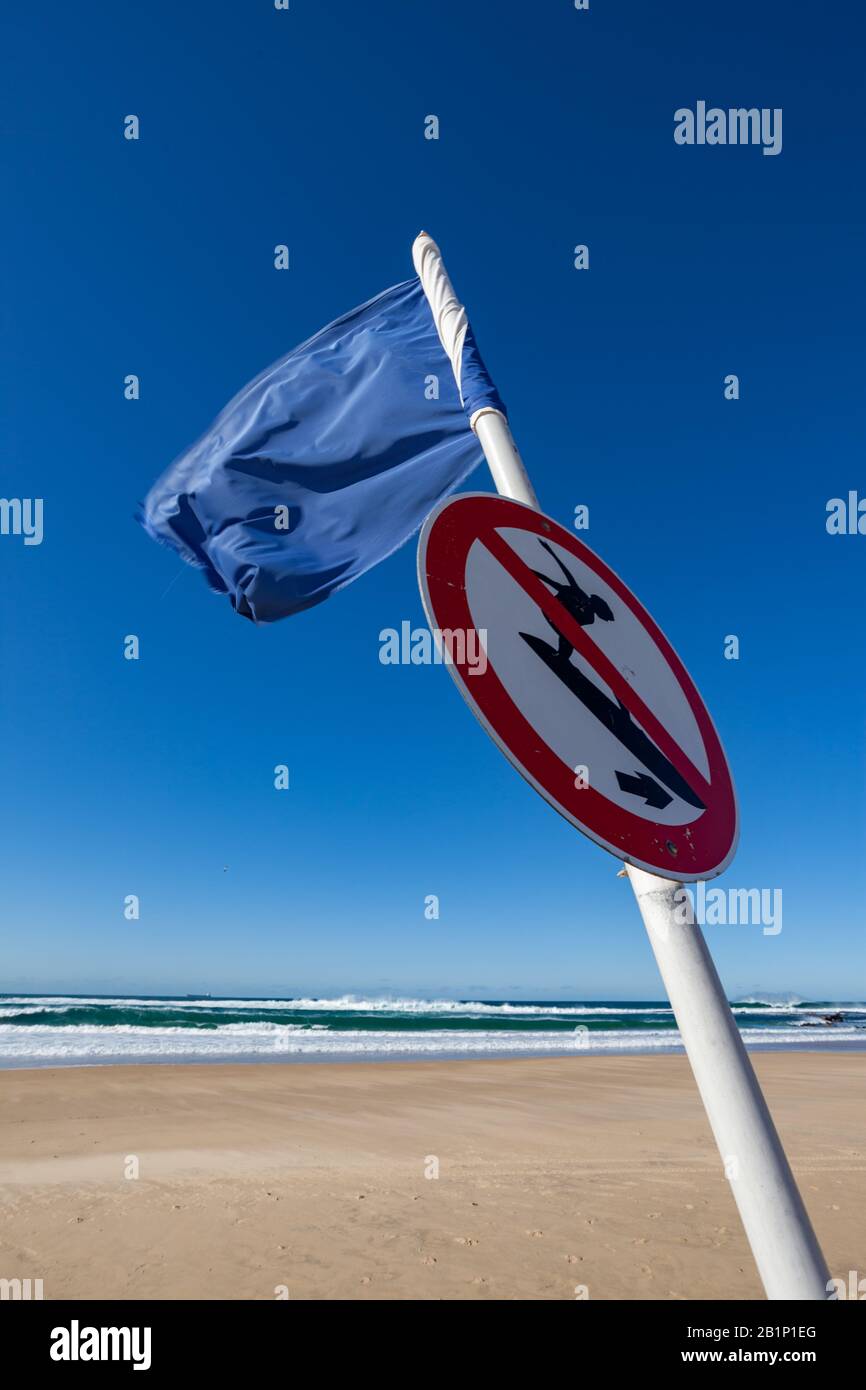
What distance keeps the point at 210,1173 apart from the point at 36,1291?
2.90m

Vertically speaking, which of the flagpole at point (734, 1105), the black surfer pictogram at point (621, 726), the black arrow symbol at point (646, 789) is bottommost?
the flagpole at point (734, 1105)

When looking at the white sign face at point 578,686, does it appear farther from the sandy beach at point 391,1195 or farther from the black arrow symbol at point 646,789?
the sandy beach at point 391,1195

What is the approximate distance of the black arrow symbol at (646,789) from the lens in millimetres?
1649

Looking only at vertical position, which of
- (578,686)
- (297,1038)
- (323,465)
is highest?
(323,465)

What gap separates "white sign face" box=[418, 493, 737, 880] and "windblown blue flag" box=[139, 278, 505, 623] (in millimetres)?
1819

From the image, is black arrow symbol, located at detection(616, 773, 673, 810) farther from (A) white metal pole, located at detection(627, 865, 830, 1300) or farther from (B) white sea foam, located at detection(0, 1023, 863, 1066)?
(B) white sea foam, located at detection(0, 1023, 863, 1066)

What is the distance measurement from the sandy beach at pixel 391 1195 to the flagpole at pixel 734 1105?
3.49 meters

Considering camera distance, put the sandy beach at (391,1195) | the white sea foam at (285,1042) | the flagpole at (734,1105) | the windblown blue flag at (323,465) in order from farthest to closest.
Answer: the white sea foam at (285,1042) < the sandy beach at (391,1195) < the windblown blue flag at (323,465) < the flagpole at (734,1105)

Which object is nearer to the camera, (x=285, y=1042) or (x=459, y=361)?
(x=459, y=361)

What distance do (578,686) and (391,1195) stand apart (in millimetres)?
5975

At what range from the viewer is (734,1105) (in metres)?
1.54

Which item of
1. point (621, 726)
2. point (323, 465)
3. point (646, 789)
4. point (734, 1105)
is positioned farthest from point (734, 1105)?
point (323, 465)

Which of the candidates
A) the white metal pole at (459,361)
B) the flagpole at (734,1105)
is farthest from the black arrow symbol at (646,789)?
the white metal pole at (459,361)

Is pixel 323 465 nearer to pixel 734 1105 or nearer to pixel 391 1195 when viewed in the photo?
pixel 734 1105
